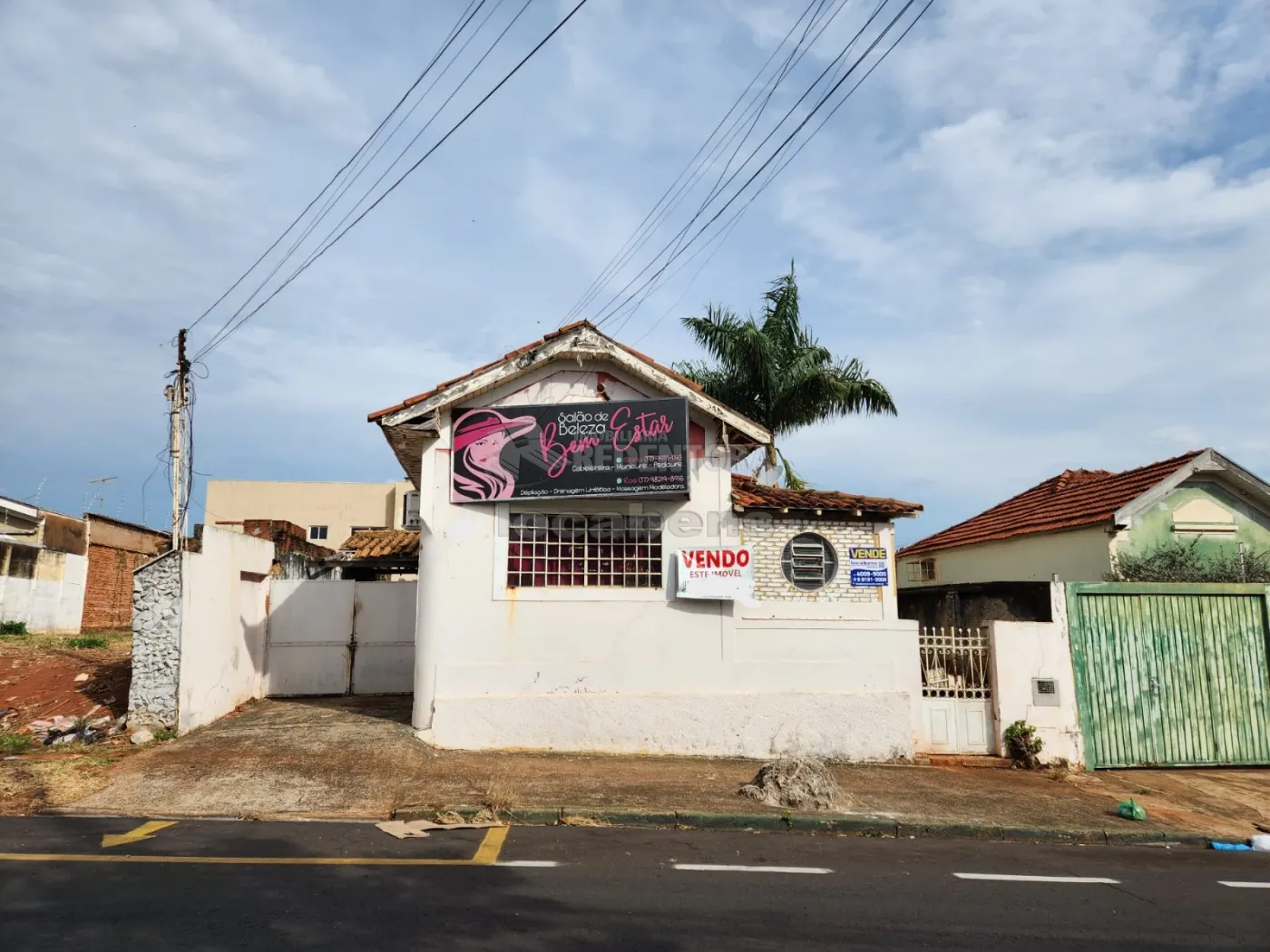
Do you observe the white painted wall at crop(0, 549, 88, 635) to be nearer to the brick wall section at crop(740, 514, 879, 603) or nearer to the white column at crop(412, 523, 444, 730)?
the white column at crop(412, 523, 444, 730)

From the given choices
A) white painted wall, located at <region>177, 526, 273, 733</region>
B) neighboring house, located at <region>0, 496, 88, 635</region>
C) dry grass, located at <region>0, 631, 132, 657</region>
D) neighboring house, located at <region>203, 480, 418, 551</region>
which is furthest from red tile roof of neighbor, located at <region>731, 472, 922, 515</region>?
neighboring house, located at <region>203, 480, 418, 551</region>

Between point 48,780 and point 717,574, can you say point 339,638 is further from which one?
point 717,574

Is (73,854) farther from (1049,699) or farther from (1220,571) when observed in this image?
(1220,571)

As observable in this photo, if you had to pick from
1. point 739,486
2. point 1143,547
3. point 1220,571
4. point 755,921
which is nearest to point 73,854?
point 755,921

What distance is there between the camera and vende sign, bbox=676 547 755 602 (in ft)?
36.8

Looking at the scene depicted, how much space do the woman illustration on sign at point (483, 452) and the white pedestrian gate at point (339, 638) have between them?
13.3 ft

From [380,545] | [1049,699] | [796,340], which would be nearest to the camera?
[1049,699]

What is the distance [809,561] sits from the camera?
38.1ft

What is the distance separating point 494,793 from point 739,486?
566cm

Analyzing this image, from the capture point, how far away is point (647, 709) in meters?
11.0

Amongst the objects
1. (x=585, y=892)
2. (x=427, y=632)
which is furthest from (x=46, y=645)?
(x=585, y=892)

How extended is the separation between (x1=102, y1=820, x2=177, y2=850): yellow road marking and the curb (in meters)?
2.06

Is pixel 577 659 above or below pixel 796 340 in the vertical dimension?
below

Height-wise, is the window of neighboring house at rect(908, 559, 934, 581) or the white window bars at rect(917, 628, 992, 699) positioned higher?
the window of neighboring house at rect(908, 559, 934, 581)
